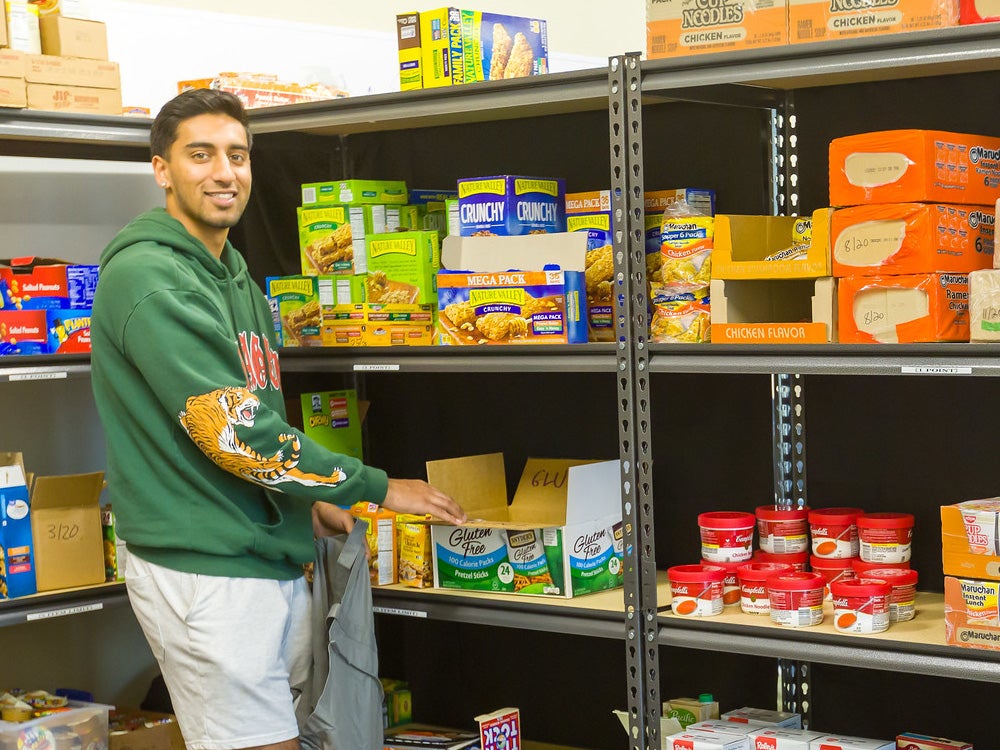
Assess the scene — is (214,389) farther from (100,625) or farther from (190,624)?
(100,625)

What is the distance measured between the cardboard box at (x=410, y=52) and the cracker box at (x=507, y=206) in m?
0.33

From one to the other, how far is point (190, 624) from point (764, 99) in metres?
1.93

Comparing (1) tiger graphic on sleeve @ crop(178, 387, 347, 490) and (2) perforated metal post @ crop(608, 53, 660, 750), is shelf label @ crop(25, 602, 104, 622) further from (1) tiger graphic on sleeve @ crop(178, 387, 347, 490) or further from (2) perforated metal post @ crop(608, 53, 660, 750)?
(2) perforated metal post @ crop(608, 53, 660, 750)

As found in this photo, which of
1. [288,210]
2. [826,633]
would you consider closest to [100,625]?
[288,210]

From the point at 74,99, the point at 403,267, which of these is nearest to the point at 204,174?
the point at 403,267

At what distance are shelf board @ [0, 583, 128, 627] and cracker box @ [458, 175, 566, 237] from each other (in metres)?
1.41

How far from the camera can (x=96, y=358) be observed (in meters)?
A: 3.15

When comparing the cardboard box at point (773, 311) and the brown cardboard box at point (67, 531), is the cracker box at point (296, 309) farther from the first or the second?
the cardboard box at point (773, 311)

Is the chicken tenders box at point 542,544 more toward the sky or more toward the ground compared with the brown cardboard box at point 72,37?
more toward the ground

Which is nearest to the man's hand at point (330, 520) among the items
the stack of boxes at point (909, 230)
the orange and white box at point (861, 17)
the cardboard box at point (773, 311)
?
the cardboard box at point (773, 311)

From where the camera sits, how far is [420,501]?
344 centimetres

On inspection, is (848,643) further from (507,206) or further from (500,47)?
(500,47)

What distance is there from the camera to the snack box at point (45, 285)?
12.2ft

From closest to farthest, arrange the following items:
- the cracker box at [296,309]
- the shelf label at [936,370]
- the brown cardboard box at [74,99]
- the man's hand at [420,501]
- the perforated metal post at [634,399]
Result: the shelf label at [936,370] < the perforated metal post at [634,399] < the man's hand at [420,501] < the brown cardboard box at [74,99] < the cracker box at [296,309]
